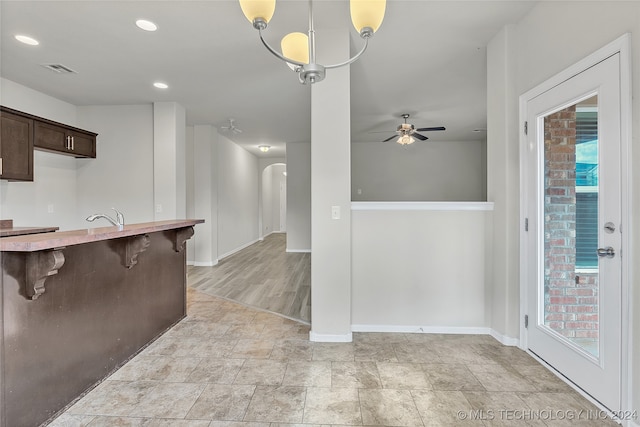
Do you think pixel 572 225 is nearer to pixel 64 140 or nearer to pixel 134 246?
pixel 134 246

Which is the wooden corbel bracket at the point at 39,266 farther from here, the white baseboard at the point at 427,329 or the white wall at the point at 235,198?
the white wall at the point at 235,198

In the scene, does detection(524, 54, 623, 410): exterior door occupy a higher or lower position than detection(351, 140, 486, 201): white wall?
lower

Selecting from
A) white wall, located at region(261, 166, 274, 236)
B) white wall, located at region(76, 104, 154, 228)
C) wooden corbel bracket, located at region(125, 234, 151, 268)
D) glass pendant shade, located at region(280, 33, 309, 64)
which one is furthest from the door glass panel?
white wall, located at region(261, 166, 274, 236)

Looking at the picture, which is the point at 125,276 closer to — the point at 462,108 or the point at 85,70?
the point at 85,70

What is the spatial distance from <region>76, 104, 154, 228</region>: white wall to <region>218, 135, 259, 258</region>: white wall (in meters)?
1.86

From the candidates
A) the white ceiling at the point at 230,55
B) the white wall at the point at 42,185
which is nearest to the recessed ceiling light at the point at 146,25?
the white ceiling at the point at 230,55

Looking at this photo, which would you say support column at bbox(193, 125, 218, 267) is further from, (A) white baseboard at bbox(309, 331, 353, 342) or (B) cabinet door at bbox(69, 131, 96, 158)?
(A) white baseboard at bbox(309, 331, 353, 342)

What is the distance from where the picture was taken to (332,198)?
259cm

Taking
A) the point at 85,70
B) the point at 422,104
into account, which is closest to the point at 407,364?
the point at 422,104

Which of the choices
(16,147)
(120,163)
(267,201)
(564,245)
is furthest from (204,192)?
(564,245)

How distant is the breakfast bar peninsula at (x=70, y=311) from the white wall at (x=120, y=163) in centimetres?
223

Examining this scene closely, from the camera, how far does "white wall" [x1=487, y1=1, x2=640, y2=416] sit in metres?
1.56

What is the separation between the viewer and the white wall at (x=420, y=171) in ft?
24.9

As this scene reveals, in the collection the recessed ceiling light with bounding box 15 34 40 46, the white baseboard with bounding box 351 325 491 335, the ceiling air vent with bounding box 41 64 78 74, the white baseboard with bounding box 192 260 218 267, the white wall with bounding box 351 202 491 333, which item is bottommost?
the white baseboard with bounding box 351 325 491 335
